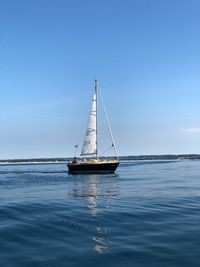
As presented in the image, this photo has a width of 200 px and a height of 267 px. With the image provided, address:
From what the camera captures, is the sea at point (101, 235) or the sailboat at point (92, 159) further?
the sailboat at point (92, 159)

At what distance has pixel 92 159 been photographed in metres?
91.2

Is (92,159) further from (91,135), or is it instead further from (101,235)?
(101,235)

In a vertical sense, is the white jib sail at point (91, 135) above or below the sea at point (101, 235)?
above

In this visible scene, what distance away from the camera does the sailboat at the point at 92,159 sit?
84688 mm

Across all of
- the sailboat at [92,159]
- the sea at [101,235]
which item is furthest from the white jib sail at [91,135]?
the sea at [101,235]

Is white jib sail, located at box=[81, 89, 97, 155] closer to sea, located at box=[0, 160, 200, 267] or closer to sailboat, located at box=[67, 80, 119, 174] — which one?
sailboat, located at box=[67, 80, 119, 174]

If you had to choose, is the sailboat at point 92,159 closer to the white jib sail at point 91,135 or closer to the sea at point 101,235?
the white jib sail at point 91,135

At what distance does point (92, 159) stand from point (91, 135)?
5.05 meters

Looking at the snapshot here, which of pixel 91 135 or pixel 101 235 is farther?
pixel 91 135

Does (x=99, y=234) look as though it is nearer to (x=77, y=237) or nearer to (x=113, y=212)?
(x=77, y=237)

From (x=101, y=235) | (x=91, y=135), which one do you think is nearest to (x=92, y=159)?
(x=91, y=135)

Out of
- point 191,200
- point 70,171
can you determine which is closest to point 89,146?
point 70,171

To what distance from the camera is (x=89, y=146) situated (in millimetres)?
92125

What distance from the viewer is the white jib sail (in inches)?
3617
